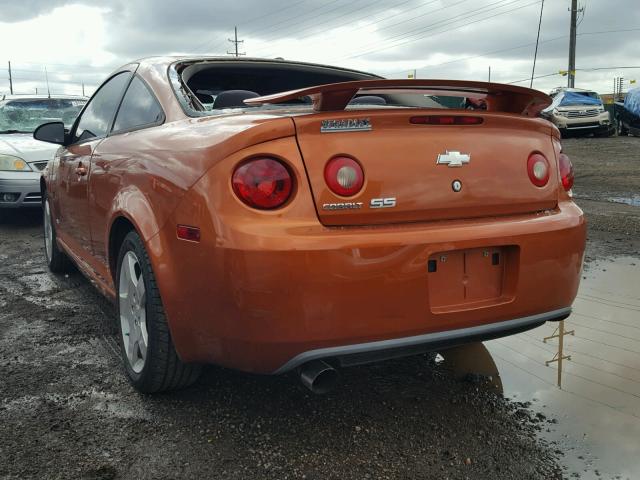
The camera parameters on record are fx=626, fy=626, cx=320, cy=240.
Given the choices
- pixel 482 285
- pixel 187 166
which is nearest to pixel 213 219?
pixel 187 166

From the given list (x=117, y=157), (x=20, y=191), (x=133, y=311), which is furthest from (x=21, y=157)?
(x=133, y=311)

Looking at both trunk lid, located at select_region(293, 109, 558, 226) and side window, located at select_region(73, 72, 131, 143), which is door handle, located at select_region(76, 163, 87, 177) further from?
trunk lid, located at select_region(293, 109, 558, 226)

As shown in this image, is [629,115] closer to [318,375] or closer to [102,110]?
[102,110]

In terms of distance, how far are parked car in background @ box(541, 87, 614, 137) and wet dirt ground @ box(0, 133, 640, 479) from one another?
57.9 feet

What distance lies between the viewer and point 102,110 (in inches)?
153

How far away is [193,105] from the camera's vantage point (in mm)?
2787

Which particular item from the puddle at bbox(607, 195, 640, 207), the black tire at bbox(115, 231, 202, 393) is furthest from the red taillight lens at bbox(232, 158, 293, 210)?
the puddle at bbox(607, 195, 640, 207)

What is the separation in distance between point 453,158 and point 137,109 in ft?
5.70

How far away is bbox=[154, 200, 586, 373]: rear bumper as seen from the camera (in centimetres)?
207

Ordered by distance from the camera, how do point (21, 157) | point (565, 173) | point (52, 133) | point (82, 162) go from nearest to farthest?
point (565, 173)
point (82, 162)
point (52, 133)
point (21, 157)

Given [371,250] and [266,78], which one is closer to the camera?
[371,250]

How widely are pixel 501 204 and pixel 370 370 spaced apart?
1.13 m

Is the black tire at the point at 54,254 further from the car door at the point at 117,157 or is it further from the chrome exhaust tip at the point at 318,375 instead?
the chrome exhaust tip at the point at 318,375

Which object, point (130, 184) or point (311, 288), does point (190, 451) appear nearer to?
point (311, 288)
